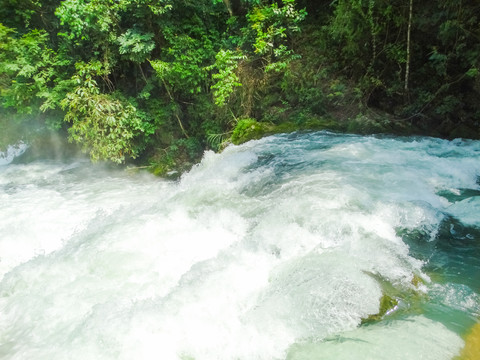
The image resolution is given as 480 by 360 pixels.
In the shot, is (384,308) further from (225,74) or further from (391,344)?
(225,74)

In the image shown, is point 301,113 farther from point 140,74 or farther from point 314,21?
point 140,74

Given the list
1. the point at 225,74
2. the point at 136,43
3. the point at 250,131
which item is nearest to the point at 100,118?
the point at 136,43

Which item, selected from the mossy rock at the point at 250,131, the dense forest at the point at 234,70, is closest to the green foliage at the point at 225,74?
the dense forest at the point at 234,70

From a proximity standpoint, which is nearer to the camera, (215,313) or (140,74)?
(215,313)

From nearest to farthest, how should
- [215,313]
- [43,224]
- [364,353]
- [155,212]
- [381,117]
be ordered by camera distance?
[364,353]
[215,313]
[155,212]
[43,224]
[381,117]

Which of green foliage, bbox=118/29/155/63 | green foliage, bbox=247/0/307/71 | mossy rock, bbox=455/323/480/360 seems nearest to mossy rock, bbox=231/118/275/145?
green foliage, bbox=247/0/307/71

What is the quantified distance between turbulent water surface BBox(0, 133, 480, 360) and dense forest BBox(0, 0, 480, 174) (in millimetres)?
1681

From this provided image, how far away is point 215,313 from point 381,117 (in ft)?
18.5

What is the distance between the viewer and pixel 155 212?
4.12 meters

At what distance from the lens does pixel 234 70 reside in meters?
7.48

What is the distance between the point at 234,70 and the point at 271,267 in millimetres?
5987

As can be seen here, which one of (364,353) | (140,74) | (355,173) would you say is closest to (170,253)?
(364,353)

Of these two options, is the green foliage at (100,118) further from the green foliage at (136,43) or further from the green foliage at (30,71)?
the green foliage at (136,43)

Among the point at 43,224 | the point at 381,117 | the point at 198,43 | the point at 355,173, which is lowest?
the point at 43,224
